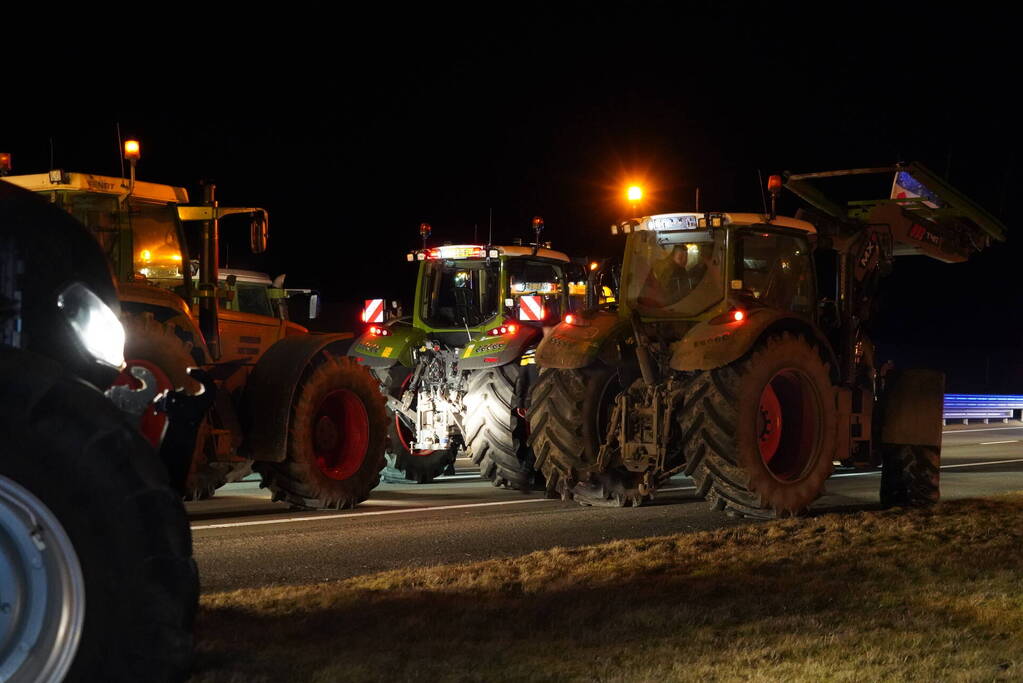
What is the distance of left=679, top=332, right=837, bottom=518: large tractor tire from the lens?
11.9 meters

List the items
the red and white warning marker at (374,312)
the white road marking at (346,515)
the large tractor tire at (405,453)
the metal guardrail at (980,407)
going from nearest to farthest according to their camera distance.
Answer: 1. the white road marking at (346,515)
2. the large tractor tire at (405,453)
3. the red and white warning marker at (374,312)
4. the metal guardrail at (980,407)

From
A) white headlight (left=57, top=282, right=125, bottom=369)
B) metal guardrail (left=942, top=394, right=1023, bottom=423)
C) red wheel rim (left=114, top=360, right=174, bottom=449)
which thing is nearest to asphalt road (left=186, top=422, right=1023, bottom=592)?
red wheel rim (left=114, top=360, right=174, bottom=449)

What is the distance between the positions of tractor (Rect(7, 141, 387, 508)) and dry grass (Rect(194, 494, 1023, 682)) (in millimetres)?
3684

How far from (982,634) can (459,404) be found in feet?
31.0

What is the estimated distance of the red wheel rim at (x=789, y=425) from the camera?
12852 mm

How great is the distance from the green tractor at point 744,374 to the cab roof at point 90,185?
13.2 feet

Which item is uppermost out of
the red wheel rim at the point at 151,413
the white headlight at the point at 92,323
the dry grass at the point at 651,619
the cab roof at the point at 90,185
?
the cab roof at the point at 90,185

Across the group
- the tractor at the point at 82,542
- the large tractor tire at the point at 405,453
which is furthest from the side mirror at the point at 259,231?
the tractor at the point at 82,542

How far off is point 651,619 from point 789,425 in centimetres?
648

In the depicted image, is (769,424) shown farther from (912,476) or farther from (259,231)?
A: (259,231)

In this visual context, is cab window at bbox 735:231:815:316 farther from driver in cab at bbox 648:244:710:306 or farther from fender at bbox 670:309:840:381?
fender at bbox 670:309:840:381

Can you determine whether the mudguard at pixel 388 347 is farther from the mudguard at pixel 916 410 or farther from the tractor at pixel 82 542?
the tractor at pixel 82 542

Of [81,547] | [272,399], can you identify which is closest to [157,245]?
[272,399]

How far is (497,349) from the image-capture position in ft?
48.5
